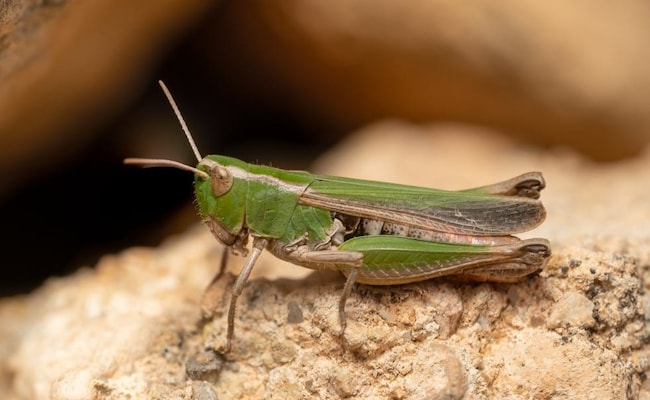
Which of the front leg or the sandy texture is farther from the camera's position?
the front leg

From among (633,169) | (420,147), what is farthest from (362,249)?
(633,169)

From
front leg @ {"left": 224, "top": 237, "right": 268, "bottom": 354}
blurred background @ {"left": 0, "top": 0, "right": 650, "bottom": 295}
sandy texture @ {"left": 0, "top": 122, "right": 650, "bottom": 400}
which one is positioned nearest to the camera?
sandy texture @ {"left": 0, "top": 122, "right": 650, "bottom": 400}

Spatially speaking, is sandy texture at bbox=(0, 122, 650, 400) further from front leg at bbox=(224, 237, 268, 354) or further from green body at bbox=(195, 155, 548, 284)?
green body at bbox=(195, 155, 548, 284)

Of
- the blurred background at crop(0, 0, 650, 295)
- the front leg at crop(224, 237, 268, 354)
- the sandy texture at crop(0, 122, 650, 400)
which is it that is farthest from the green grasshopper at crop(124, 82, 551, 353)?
the blurred background at crop(0, 0, 650, 295)

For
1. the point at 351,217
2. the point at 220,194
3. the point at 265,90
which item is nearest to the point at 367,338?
the point at 351,217

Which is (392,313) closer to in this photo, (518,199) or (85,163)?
(518,199)
